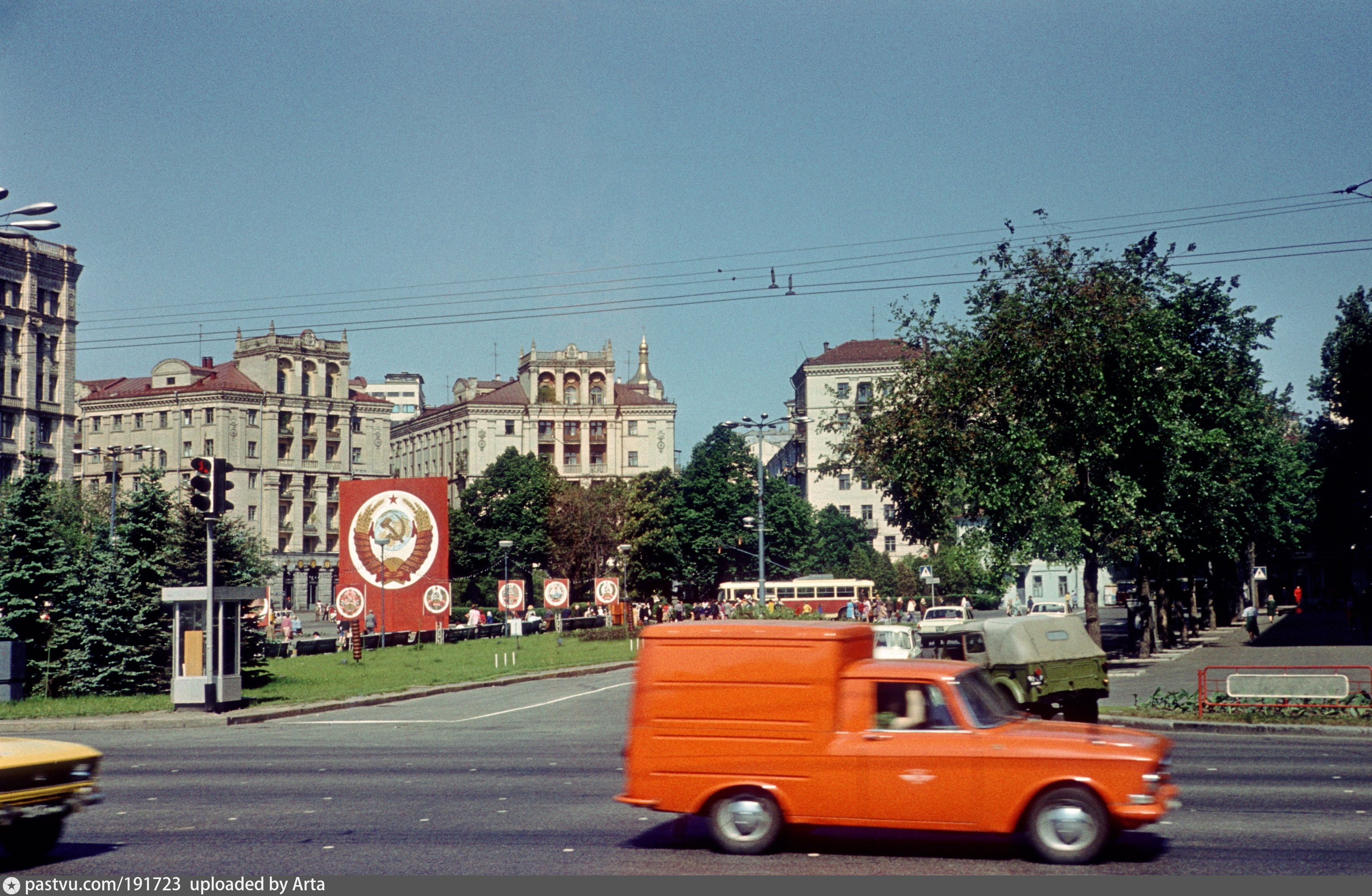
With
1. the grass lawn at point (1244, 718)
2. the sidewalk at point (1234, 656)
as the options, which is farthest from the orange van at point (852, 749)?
the sidewalk at point (1234, 656)

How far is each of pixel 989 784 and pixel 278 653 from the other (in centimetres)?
4357

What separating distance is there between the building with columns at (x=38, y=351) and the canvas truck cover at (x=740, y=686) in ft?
339

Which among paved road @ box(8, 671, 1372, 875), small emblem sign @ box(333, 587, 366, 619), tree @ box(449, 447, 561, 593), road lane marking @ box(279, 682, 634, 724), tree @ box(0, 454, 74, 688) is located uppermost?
tree @ box(449, 447, 561, 593)

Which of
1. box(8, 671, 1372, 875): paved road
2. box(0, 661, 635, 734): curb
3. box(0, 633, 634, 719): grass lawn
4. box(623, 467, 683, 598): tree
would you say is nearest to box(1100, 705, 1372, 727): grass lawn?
box(8, 671, 1372, 875): paved road

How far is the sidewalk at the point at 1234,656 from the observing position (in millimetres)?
29995

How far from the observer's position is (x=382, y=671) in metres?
39.6

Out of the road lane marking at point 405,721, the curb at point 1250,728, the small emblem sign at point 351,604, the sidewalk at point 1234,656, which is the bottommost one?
the sidewalk at point 1234,656

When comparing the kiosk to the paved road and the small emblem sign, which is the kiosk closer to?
the paved road

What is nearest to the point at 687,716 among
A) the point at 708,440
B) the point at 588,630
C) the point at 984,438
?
the point at 984,438

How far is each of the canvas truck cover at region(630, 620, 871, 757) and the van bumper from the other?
2286 millimetres

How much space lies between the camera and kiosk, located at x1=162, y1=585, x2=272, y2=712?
2602 cm

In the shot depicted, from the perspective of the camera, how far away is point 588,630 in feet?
205

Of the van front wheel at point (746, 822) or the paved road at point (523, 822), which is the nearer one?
the paved road at point (523, 822)

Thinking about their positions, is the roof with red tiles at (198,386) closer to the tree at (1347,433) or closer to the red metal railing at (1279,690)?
the tree at (1347,433)
